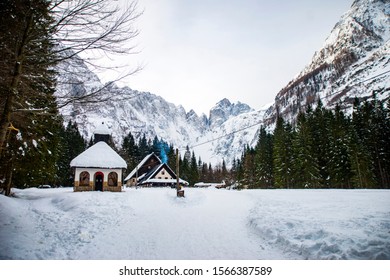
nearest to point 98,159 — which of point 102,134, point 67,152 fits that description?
point 102,134

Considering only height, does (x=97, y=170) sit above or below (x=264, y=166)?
below

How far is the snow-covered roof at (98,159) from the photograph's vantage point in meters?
20.7

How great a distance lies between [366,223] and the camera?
5.00 metres

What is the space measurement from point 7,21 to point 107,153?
1906 cm

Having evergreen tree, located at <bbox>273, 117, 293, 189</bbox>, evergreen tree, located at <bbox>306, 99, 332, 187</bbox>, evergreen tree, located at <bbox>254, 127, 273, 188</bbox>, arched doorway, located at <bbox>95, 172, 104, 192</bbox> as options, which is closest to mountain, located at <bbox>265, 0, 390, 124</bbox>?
evergreen tree, located at <bbox>254, 127, 273, 188</bbox>

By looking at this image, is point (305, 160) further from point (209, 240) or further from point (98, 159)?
point (209, 240)

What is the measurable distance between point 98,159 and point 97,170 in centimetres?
108

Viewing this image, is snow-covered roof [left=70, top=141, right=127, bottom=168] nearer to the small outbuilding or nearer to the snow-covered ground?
the small outbuilding

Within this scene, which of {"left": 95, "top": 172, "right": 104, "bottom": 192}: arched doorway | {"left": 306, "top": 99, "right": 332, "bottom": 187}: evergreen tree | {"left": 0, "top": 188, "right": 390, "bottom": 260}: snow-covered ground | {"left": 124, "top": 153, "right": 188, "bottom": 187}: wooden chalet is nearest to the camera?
{"left": 0, "top": 188, "right": 390, "bottom": 260}: snow-covered ground

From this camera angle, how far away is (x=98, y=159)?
21.4 metres

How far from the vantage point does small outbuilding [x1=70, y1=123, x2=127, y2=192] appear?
2067 centimetres

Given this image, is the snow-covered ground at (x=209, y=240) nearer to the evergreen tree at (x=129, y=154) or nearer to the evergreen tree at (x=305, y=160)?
the evergreen tree at (x=305, y=160)

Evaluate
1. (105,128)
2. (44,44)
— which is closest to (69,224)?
(44,44)
